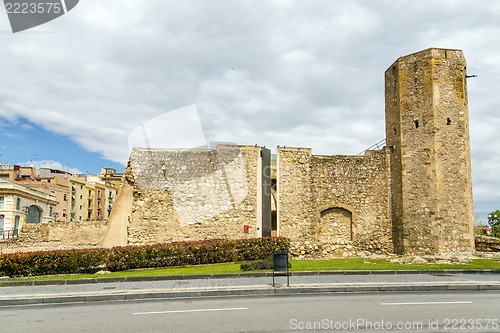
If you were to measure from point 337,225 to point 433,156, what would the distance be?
20.4 ft

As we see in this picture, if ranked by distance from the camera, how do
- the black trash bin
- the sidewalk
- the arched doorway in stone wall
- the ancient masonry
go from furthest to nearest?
the arched doorway in stone wall
the ancient masonry
the black trash bin
the sidewalk

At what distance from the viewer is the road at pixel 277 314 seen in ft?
24.6

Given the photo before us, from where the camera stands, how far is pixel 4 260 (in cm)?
1717

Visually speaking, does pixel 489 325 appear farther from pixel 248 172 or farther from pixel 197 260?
pixel 248 172

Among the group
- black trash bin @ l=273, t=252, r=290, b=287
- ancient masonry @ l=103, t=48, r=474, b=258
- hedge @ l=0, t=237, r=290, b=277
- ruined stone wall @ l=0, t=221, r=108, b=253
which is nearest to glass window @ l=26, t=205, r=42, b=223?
ruined stone wall @ l=0, t=221, r=108, b=253

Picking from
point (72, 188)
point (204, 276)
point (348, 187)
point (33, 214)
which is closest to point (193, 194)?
point (204, 276)

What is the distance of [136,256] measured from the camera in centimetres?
1859

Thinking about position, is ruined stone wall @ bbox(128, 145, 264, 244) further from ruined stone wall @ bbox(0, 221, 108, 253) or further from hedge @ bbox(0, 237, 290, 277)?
ruined stone wall @ bbox(0, 221, 108, 253)

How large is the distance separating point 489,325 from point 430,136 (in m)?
16.3

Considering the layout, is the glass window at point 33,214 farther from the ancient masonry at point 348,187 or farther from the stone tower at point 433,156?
the stone tower at point 433,156

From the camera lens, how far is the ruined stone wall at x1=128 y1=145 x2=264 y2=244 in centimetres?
2286

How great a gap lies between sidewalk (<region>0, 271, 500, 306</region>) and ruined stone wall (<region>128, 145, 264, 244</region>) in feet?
24.6

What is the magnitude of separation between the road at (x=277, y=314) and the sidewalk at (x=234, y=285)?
2.23 feet

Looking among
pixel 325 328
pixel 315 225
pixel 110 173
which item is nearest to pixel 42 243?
pixel 315 225
